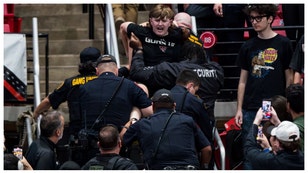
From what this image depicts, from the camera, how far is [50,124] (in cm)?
998

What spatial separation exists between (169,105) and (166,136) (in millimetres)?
316

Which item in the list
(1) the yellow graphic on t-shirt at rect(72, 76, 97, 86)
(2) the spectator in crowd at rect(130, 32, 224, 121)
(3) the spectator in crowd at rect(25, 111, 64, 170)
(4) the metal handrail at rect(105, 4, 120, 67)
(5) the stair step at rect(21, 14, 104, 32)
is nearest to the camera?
(3) the spectator in crowd at rect(25, 111, 64, 170)

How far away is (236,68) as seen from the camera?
526 inches

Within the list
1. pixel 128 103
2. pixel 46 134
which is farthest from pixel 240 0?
pixel 46 134

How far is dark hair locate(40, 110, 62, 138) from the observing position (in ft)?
32.7

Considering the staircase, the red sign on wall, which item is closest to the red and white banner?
the staircase

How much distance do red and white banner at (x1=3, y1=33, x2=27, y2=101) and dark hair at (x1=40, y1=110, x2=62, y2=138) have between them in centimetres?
308

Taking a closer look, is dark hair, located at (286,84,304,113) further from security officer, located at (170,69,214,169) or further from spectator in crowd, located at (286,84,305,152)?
security officer, located at (170,69,214,169)

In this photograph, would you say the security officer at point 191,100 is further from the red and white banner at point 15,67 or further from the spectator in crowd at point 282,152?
the red and white banner at point 15,67

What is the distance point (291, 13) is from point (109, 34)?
2238mm

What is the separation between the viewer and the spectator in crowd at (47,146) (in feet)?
31.9

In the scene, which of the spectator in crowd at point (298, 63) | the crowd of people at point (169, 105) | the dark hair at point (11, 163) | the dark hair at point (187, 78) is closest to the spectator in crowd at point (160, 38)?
the crowd of people at point (169, 105)

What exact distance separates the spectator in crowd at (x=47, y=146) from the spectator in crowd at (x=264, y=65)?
93.6 inches

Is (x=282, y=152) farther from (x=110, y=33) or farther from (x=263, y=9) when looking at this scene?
(x=110, y=33)
